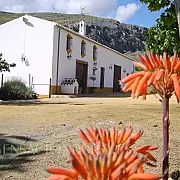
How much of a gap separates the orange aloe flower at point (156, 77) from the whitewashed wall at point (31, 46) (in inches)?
803

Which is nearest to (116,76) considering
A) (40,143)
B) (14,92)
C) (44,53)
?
(44,53)

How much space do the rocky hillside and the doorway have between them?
1407 inches

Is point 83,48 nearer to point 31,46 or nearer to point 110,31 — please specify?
point 31,46

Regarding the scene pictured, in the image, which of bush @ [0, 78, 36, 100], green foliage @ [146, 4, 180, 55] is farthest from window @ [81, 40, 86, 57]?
green foliage @ [146, 4, 180, 55]

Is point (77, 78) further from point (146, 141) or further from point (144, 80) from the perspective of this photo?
point (144, 80)

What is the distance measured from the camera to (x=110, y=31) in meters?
70.2

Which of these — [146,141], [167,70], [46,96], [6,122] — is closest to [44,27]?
[46,96]

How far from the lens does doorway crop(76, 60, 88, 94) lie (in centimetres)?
2525

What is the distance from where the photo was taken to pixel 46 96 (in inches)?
835

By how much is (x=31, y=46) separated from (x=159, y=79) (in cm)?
2173

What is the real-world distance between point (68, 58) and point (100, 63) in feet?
20.1

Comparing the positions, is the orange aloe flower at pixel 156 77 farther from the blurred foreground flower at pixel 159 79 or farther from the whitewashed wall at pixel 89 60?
the whitewashed wall at pixel 89 60

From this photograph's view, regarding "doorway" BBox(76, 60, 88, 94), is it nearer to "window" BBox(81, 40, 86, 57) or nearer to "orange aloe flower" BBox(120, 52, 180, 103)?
"window" BBox(81, 40, 86, 57)

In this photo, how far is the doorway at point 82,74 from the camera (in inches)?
994
